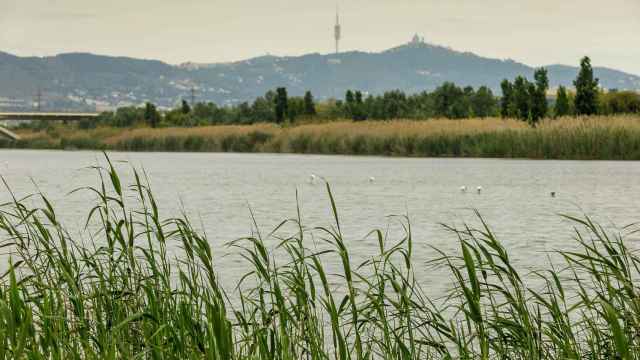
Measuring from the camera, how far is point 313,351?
261 inches

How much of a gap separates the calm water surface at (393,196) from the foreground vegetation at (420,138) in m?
1.10

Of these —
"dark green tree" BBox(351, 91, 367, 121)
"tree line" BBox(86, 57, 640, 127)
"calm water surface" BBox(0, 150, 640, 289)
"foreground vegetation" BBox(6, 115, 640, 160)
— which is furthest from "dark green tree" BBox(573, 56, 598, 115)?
"dark green tree" BBox(351, 91, 367, 121)

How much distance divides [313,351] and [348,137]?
53.3m

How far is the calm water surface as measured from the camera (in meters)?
19.5

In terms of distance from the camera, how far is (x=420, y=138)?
54.0 meters

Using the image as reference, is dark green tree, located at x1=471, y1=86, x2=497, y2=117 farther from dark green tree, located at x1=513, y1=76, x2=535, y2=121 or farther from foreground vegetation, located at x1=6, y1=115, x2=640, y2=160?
dark green tree, located at x1=513, y1=76, x2=535, y2=121

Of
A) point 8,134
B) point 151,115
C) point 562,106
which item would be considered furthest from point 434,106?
point 8,134

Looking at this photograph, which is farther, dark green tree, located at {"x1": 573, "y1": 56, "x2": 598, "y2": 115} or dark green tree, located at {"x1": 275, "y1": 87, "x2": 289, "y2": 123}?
dark green tree, located at {"x1": 275, "y1": 87, "x2": 289, "y2": 123}

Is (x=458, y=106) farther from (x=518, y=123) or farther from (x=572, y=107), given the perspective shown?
(x=518, y=123)

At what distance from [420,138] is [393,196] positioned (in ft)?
76.8

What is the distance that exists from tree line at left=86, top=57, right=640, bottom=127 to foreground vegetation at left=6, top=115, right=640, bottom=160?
7.04 feet

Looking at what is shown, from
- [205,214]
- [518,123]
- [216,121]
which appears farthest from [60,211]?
[216,121]

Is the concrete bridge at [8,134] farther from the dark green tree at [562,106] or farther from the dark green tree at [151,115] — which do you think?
the dark green tree at [562,106]

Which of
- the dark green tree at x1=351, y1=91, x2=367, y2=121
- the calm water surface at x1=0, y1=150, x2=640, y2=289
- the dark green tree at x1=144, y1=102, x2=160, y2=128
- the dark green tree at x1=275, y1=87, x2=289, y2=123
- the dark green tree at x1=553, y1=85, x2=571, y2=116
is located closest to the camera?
the calm water surface at x1=0, y1=150, x2=640, y2=289
